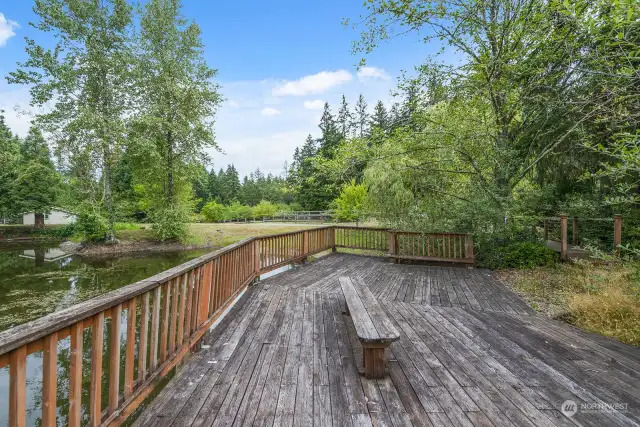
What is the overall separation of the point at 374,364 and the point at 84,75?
17.7 meters

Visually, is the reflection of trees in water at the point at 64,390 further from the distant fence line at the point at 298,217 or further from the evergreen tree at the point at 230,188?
the evergreen tree at the point at 230,188

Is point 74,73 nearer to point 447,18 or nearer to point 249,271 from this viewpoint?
point 249,271

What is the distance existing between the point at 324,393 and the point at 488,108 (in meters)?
7.90

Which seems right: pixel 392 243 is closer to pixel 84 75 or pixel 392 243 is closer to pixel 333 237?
pixel 333 237

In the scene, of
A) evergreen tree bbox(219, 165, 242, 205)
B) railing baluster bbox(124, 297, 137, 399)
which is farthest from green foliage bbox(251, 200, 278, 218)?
railing baluster bbox(124, 297, 137, 399)

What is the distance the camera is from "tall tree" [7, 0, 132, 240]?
1276cm

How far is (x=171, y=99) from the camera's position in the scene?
1416cm

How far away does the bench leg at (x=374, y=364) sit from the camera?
2398 millimetres

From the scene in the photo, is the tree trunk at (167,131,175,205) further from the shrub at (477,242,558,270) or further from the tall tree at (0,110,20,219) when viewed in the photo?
the shrub at (477,242,558,270)

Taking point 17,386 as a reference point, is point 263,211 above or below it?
above

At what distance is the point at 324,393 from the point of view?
221 cm
